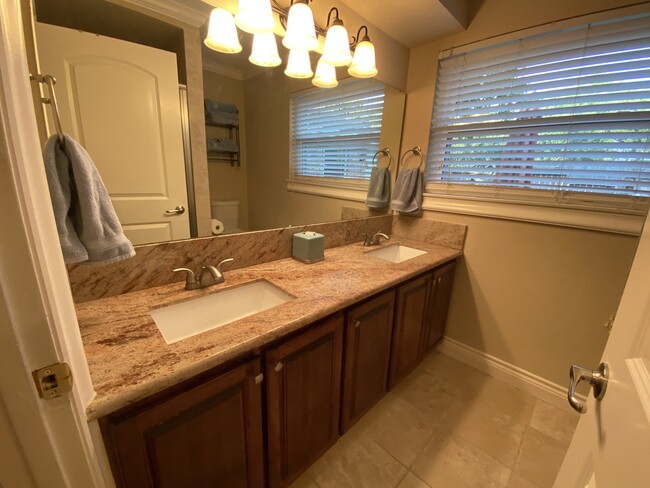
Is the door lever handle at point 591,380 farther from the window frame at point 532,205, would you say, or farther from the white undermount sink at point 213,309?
the window frame at point 532,205

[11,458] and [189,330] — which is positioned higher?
[11,458]

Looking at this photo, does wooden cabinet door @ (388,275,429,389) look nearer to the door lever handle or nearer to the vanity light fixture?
the door lever handle

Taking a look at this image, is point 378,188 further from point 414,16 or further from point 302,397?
point 302,397

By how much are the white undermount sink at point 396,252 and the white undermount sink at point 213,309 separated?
A: 88 centimetres

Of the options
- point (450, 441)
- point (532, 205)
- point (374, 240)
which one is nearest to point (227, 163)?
point (374, 240)

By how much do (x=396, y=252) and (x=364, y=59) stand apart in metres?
1.23

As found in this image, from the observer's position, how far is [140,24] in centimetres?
91

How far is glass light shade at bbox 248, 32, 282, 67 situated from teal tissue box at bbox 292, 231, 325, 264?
83cm

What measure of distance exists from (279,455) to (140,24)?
1.60m

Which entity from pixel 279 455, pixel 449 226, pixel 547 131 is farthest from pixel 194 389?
pixel 547 131

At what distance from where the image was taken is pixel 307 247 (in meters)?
1.43

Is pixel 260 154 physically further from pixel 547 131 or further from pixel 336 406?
pixel 547 131

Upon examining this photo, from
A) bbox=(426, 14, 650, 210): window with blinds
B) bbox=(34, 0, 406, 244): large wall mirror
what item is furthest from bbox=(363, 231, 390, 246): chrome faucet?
bbox=(34, 0, 406, 244): large wall mirror

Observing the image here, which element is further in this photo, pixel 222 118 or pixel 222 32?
pixel 222 118
